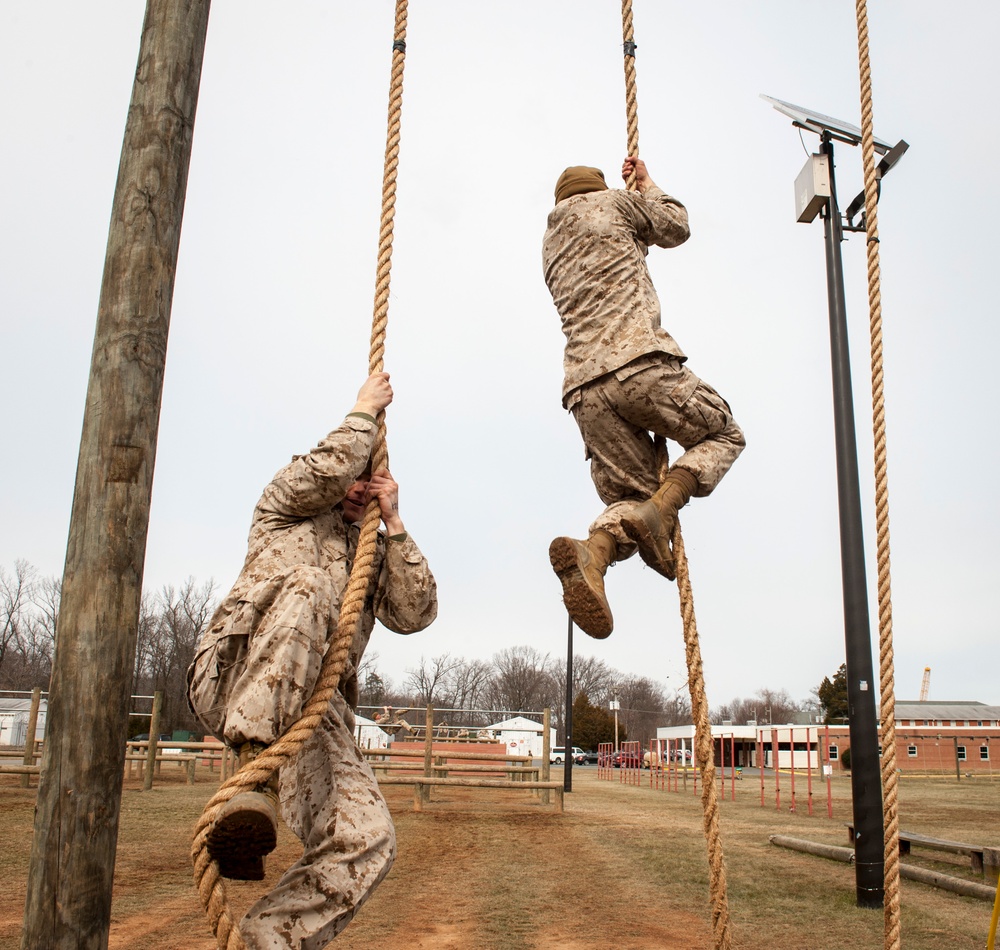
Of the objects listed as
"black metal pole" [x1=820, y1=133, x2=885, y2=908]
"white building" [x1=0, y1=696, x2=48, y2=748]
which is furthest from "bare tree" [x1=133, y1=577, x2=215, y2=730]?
"black metal pole" [x1=820, y1=133, x2=885, y2=908]

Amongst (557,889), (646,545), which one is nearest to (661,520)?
(646,545)

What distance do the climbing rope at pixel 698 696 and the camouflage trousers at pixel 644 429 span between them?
11 cm

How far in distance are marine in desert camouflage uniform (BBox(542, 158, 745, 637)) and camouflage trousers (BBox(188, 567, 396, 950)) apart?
3.12ft

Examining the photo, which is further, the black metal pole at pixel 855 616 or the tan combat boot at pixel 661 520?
the black metal pole at pixel 855 616

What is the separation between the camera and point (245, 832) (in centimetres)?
210

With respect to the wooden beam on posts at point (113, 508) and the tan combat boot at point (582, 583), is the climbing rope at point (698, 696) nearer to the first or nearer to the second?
the tan combat boot at point (582, 583)

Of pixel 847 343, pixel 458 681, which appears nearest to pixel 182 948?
pixel 847 343

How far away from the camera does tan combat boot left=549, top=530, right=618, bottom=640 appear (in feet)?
9.40

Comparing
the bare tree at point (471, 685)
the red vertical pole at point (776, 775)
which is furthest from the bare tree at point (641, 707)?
the red vertical pole at point (776, 775)

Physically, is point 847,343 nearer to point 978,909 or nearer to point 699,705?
point 978,909

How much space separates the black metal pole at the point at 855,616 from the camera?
6.31 metres

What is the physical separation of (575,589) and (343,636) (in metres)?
0.80

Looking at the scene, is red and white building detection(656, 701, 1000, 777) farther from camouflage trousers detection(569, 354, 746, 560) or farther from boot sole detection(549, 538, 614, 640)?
boot sole detection(549, 538, 614, 640)

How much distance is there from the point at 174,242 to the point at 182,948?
3.86 metres
